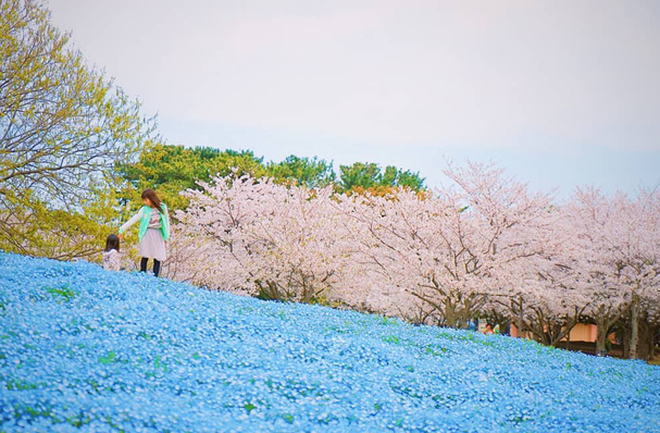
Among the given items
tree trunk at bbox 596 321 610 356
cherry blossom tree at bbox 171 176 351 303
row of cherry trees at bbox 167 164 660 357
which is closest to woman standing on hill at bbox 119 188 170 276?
row of cherry trees at bbox 167 164 660 357

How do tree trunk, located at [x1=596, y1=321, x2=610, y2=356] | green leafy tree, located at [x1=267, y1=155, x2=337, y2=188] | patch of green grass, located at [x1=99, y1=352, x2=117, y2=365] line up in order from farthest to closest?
green leafy tree, located at [x1=267, y1=155, x2=337, y2=188]
tree trunk, located at [x1=596, y1=321, x2=610, y2=356]
patch of green grass, located at [x1=99, y1=352, x2=117, y2=365]

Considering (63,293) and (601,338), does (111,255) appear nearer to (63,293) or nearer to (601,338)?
(63,293)

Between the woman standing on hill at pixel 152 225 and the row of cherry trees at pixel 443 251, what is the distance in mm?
9846

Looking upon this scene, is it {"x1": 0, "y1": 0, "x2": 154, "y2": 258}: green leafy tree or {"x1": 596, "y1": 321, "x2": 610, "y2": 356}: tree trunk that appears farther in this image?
{"x1": 596, "y1": 321, "x2": 610, "y2": 356}: tree trunk

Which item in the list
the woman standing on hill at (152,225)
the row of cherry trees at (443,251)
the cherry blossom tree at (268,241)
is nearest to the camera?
the woman standing on hill at (152,225)

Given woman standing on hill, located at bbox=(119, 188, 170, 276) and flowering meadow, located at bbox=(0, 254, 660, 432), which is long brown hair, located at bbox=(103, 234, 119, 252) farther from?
flowering meadow, located at bbox=(0, 254, 660, 432)

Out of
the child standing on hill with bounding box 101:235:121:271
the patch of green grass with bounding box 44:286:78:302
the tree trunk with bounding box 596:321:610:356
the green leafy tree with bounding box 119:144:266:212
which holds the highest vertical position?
the green leafy tree with bounding box 119:144:266:212

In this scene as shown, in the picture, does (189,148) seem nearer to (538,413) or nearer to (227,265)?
(227,265)

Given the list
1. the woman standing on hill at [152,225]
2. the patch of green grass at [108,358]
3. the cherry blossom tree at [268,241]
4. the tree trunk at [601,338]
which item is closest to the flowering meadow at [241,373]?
the patch of green grass at [108,358]

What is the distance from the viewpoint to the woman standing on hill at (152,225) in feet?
43.9

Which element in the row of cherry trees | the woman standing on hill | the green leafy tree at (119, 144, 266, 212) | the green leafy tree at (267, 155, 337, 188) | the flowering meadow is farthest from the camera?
the green leafy tree at (267, 155, 337, 188)

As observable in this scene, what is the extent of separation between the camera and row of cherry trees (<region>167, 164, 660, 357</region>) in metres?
20.8

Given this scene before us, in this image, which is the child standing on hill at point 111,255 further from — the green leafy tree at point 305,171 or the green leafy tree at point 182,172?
the green leafy tree at point 305,171

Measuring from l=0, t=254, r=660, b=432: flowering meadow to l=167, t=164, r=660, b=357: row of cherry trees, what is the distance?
7.59 metres
